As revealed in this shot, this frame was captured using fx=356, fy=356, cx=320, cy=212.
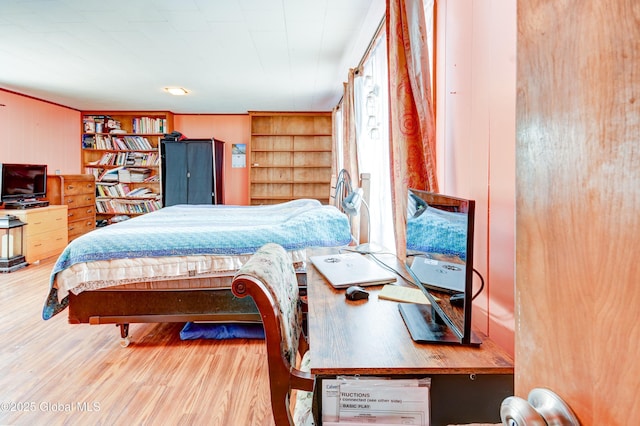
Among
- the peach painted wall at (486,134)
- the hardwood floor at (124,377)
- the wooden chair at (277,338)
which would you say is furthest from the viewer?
the hardwood floor at (124,377)

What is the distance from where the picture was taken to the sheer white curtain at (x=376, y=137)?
279cm

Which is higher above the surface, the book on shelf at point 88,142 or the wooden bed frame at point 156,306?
the book on shelf at point 88,142

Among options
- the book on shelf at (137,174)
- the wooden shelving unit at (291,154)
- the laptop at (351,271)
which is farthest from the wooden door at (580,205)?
the book on shelf at (137,174)

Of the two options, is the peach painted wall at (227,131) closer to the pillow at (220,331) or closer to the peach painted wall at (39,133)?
the peach painted wall at (39,133)

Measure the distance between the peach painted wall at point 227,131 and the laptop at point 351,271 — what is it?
5.13 m

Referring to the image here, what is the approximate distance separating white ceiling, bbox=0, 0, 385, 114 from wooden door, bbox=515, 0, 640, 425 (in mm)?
2454

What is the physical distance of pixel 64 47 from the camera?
11.1 ft

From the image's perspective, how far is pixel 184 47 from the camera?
3385mm

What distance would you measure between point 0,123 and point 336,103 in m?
4.69

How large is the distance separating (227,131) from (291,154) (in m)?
1.32

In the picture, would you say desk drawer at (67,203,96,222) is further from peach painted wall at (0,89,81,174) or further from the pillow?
the pillow

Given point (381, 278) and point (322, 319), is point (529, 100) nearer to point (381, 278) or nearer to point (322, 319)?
point (322, 319)

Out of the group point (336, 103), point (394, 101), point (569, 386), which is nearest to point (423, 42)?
point (394, 101)

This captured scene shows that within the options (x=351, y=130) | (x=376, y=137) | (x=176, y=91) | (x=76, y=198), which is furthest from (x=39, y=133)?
(x=376, y=137)
